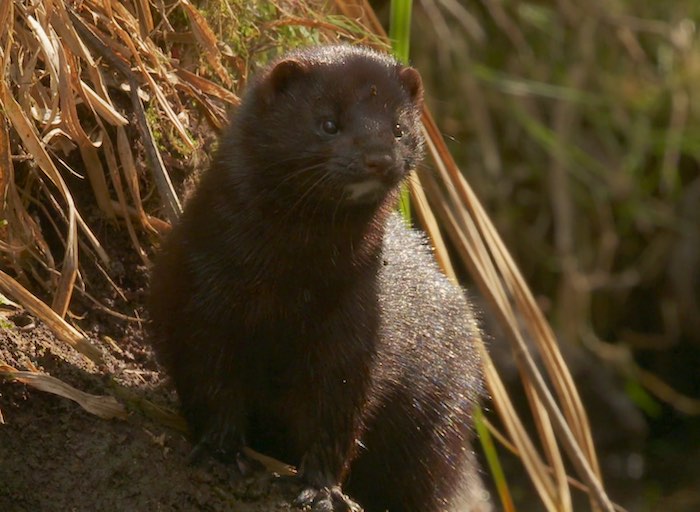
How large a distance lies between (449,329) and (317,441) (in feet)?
2.20

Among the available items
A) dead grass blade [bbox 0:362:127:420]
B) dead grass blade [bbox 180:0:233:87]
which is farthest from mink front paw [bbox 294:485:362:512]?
dead grass blade [bbox 180:0:233:87]

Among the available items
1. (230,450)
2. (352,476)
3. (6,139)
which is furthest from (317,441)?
(6,139)

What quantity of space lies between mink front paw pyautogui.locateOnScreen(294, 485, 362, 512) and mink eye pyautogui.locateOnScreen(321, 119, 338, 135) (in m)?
0.90

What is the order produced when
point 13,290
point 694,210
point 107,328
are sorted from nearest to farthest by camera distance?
point 13,290
point 107,328
point 694,210

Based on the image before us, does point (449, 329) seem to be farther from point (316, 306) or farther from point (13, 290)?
point (13, 290)

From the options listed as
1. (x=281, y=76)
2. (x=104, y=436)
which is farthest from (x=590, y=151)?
(x=104, y=436)

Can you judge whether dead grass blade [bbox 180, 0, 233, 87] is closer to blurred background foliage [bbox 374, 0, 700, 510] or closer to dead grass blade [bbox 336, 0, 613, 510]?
dead grass blade [bbox 336, 0, 613, 510]

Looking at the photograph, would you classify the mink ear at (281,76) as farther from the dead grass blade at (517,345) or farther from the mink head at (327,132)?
the dead grass blade at (517,345)

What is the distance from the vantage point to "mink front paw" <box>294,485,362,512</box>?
3047 mm

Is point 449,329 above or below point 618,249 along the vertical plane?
above

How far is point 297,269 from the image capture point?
3.12 meters

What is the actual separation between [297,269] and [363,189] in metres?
0.29

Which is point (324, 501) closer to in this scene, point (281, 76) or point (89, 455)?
point (89, 455)

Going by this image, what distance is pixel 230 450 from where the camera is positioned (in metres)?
3.12
